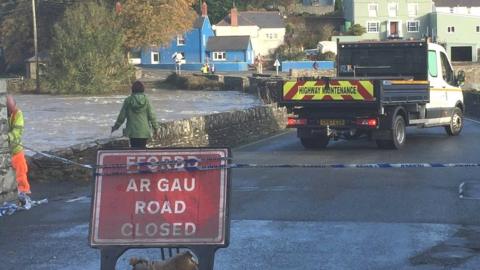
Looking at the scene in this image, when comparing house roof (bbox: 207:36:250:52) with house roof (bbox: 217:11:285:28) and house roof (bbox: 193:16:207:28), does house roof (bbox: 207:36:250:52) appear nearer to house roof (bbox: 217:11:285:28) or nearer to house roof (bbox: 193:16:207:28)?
house roof (bbox: 193:16:207:28)

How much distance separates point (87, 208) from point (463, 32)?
85.8 metres

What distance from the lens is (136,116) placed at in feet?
38.5

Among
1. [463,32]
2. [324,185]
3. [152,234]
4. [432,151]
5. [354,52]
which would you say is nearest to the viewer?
[152,234]

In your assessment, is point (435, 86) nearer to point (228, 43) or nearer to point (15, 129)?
point (15, 129)

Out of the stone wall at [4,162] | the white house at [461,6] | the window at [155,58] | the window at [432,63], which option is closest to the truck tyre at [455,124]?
the window at [432,63]

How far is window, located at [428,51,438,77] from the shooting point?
19000mm

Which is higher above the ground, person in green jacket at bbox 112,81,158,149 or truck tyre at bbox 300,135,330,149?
person in green jacket at bbox 112,81,158,149

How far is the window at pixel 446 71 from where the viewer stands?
1992cm

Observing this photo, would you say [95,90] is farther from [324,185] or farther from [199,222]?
[199,222]

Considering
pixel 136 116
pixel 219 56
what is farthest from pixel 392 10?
pixel 136 116

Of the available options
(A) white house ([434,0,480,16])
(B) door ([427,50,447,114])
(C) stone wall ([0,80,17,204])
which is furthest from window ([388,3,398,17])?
(C) stone wall ([0,80,17,204])

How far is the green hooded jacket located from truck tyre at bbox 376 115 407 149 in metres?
7.12

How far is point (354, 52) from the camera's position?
1959 centimetres

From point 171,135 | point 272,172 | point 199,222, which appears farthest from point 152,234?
point 171,135
